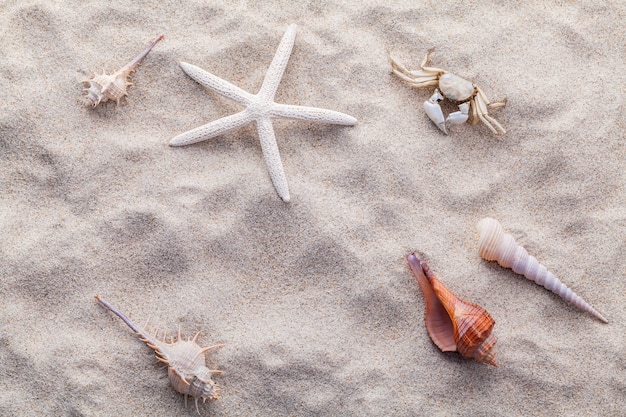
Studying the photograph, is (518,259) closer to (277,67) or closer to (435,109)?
(435,109)


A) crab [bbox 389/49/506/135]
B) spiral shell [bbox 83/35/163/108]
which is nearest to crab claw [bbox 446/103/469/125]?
crab [bbox 389/49/506/135]

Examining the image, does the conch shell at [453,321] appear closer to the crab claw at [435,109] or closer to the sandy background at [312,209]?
the sandy background at [312,209]

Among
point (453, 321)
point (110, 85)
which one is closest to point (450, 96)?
point (453, 321)

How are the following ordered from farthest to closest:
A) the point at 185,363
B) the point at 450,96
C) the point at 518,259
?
the point at 450,96 < the point at 518,259 < the point at 185,363

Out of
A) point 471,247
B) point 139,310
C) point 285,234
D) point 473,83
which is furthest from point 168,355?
point 473,83

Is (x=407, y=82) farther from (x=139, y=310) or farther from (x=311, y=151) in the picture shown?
(x=139, y=310)

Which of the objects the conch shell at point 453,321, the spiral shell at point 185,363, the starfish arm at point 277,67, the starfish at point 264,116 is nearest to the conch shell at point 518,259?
the conch shell at point 453,321

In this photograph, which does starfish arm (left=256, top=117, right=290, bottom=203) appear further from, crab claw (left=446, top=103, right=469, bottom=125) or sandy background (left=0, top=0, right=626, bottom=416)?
crab claw (left=446, top=103, right=469, bottom=125)
